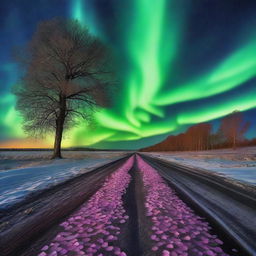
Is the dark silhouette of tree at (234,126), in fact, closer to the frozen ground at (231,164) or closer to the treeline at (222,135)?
the treeline at (222,135)

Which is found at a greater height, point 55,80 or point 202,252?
point 55,80

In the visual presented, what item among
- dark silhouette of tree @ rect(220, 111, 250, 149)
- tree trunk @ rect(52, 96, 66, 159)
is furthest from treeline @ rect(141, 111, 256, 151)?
tree trunk @ rect(52, 96, 66, 159)

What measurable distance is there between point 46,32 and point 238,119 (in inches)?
1960

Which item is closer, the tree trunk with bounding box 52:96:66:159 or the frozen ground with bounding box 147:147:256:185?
the frozen ground with bounding box 147:147:256:185

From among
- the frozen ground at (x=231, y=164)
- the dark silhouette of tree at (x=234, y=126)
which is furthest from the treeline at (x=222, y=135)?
the frozen ground at (x=231, y=164)

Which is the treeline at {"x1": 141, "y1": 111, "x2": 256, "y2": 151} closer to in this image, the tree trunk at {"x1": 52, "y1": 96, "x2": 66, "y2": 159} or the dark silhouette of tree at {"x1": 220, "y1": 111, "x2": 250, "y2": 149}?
the dark silhouette of tree at {"x1": 220, "y1": 111, "x2": 250, "y2": 149}

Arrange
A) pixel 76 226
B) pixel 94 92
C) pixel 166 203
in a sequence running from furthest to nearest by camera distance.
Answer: pixel 94 92
pixel 166 203
pixel 76 226

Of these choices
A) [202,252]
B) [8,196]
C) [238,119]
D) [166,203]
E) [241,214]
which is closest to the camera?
[202,252]

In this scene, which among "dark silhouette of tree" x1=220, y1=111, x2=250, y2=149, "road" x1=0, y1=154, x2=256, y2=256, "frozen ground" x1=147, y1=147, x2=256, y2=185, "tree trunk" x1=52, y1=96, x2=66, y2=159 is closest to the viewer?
"road" x1=0, y1=154, x2=256, y2=256

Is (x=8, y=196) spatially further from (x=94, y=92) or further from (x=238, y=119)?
(x=238, y=119)

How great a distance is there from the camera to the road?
206cm

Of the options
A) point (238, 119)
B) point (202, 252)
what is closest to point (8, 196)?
point (202, 252)

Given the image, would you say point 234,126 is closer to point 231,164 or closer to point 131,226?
point 231,164

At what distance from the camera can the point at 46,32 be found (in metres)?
15.9
